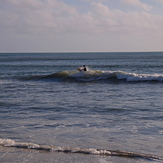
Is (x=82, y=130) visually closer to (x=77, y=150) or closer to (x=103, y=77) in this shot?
(x=77, y=150)

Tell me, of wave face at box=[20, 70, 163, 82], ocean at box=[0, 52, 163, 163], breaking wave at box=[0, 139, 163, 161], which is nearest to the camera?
breaking wave at box=[0, 139, 163, 161]

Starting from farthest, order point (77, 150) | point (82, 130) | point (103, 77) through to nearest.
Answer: point (103, 77), point (82, 130), point (77, 150)

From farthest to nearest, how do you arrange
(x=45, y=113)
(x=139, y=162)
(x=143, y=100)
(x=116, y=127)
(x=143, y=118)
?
(x=143, y=100), (x=45, y=113), (x=143, y=118), (x=116, y=127), (x=139, y=162)

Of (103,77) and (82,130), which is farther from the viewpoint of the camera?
(103,77)

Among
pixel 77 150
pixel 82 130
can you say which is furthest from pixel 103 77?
pixel 77 150

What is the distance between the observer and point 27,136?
8.95 meters

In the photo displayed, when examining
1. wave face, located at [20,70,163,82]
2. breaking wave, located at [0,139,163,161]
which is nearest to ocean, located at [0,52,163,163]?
breaking wave, located at [0,139,163,161]

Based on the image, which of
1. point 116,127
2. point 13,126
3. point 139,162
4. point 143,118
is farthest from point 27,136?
point 143,118

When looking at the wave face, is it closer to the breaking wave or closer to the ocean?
the ocean

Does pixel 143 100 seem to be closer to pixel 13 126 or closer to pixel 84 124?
pixel 84 124

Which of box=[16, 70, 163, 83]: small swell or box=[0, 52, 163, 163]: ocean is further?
box=[16, 70, 163, 83]: small swell

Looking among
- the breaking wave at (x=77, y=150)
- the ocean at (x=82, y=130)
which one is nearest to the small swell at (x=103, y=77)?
the ocean at (x=82, y=130)

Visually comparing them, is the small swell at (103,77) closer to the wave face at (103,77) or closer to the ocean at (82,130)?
the wave face at (103,77)

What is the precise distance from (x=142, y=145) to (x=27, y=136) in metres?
3.32
